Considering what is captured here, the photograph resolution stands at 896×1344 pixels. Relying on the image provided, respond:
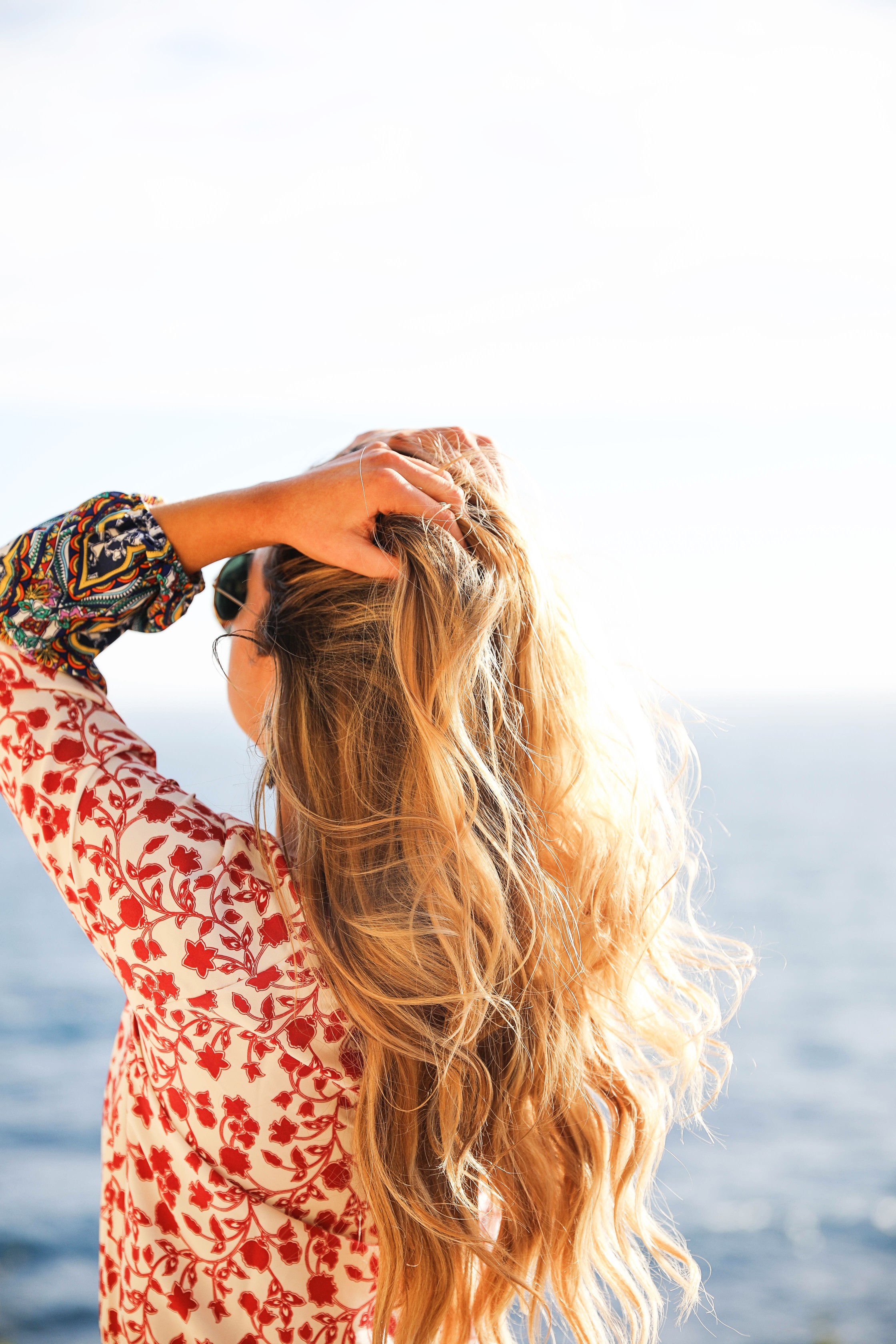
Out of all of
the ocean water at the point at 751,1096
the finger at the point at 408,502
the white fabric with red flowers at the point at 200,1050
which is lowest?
the ocean water at the point at 751,1096

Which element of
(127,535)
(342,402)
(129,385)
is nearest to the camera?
(127,535)

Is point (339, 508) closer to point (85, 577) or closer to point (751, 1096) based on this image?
point (85, 577)

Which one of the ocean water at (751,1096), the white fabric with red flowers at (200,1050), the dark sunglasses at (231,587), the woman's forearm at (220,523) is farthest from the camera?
the ocean water at (751,1096)

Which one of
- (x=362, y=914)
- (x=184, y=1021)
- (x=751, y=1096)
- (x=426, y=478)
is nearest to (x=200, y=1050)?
(x=184, y=1021)

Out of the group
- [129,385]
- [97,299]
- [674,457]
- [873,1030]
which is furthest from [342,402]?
[674,457]

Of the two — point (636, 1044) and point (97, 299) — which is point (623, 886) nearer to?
point (636, 1044)

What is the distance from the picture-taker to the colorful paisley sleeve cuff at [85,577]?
1.05 metres

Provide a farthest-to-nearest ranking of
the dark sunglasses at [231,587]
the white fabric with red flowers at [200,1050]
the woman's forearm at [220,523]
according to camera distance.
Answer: the dark sunglasses at [231,587] < the woman's forearm at [220,523] < the white fabric with red flowers at [200,1050]

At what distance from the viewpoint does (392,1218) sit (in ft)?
3.08

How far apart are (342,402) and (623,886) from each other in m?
31.5

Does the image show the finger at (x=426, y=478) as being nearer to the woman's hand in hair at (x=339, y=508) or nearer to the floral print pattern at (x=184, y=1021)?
the woman's hand in hair at (x=339, y=508)

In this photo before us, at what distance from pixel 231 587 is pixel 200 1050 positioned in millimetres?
627

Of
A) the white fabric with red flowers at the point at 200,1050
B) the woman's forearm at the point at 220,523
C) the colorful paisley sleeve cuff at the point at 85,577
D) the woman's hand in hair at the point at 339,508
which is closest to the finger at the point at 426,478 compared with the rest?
the woman's hand in hair at the point at 339,508

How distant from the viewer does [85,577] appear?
1077 mm
